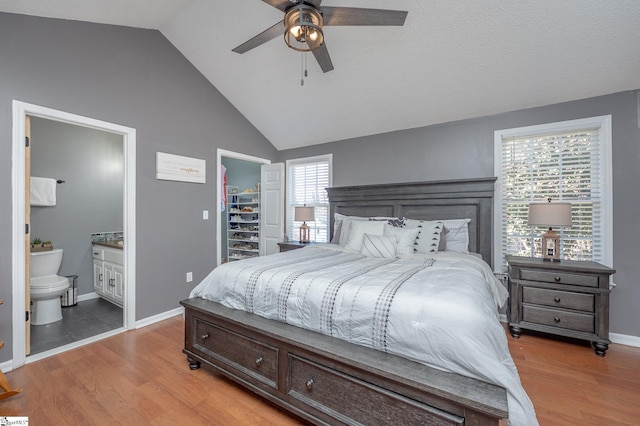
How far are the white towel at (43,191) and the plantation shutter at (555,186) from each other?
217 inches

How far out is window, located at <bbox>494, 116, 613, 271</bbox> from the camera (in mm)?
2738

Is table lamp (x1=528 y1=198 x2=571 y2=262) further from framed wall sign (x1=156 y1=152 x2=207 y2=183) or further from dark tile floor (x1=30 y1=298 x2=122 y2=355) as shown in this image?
dark tile floor (x1=30 y1=298 x2=122 y2=355)

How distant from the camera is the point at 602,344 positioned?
2.40 m

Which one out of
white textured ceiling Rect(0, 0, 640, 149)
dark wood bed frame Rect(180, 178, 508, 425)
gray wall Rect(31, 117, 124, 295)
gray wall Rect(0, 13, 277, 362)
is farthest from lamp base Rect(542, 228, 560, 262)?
gray wall Rect(31, 117, 124, 295)

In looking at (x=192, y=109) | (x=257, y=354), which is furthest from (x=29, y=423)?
(x=192, y=109)

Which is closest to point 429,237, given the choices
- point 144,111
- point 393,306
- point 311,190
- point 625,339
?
point 393,306

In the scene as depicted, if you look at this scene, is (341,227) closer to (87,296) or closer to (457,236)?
(457,236)

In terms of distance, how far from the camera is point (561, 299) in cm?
258

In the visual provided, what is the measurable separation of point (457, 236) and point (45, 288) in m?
4.48

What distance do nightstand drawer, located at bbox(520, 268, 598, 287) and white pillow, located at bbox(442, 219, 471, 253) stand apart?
0.57 m

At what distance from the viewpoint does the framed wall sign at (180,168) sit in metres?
3.23

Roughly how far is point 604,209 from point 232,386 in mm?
3744

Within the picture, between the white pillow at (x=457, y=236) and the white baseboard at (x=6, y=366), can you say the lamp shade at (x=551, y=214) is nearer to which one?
the white pillow at (x=457, y=236)

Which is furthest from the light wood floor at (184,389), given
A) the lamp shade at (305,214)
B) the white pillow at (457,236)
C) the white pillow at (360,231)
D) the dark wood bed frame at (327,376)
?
the lamp shade at (305,214)
